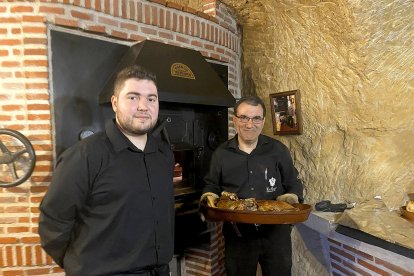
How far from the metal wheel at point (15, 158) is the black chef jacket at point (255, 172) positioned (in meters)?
1.37

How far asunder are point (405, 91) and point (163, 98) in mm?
2211

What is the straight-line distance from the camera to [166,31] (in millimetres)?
3117

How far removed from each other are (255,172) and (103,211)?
127 cm

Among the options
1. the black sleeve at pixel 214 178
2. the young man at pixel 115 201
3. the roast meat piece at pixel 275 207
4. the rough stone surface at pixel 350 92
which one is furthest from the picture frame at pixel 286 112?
the young man at pixel 115 201

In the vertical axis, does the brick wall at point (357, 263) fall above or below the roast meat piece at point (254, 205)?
below

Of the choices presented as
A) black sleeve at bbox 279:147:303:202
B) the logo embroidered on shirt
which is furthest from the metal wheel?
black sleeve at bbox 279:147:303:202

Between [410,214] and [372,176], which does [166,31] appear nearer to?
[372,176]

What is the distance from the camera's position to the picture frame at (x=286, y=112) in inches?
136

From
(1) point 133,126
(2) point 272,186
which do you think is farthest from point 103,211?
(2) point 272,186

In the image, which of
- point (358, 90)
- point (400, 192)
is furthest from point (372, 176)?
point (358, 90)

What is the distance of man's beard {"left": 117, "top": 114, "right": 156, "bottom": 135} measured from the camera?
177 cm

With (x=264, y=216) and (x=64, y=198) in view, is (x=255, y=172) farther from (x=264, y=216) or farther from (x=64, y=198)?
(x=64, y=198)

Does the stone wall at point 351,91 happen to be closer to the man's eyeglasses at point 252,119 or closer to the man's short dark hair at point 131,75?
the man's eyeglasses at point 252,119

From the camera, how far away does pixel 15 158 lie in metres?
2.30
